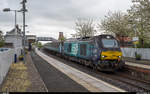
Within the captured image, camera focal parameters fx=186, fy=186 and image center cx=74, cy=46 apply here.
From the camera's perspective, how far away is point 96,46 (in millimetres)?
16250

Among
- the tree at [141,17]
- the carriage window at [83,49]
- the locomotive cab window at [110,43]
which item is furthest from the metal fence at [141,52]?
the locomotive cab window at [110,43]

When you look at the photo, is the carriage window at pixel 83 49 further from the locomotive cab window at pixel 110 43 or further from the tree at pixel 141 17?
the tree at pixel 141 17

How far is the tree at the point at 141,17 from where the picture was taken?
28.6m

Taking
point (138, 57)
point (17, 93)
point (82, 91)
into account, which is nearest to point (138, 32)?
point (138, 57)

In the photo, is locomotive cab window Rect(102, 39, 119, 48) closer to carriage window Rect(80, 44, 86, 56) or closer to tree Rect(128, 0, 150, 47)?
carriage window Rect(80, 44, 86, 56)

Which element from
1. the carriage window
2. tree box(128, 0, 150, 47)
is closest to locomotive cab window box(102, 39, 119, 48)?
the carriage window

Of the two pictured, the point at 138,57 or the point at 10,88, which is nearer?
the point at 10,88

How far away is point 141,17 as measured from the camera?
2986 centimetres

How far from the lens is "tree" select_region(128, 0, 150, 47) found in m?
28.6

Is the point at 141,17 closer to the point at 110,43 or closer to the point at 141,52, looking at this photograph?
the point at 141,52

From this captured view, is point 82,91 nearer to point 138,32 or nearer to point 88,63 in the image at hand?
point 88,63

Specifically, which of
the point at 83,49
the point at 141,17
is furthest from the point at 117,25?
the point at 83,49

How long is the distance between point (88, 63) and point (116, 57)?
3.61m

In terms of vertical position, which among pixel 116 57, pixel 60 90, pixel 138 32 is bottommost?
A: pixel 60 90
